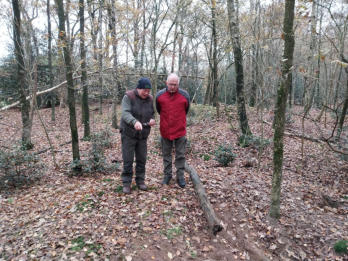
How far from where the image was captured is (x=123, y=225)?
3768 millimetres

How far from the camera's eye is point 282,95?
142 inches

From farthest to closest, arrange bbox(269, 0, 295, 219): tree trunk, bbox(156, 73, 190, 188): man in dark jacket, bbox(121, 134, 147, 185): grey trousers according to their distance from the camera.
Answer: bbox(156, 73, 190, 188): man in dark jacket, bbox(121, 134, 147, 185): grey trousers, bbox(269, 0, 295, 219): tree trunk

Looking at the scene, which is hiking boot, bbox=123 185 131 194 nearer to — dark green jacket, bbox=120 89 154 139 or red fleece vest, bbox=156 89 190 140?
dark green jacket, bbox=120 89 154 139

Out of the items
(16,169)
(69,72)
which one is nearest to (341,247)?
(69,72)

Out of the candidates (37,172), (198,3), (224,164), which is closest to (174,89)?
(224,164)

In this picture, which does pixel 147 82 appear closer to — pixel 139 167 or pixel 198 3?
pixel 139 167

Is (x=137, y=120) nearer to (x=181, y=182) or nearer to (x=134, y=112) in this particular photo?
(x=134, y=112)

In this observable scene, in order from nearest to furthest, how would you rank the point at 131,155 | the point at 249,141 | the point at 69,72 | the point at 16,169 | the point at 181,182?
1. the point at 131,155
2. the point at 181,182
3. the point at 69,72
4. the point at 16,169
5. the point at 249,141

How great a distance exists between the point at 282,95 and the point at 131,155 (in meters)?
2.89

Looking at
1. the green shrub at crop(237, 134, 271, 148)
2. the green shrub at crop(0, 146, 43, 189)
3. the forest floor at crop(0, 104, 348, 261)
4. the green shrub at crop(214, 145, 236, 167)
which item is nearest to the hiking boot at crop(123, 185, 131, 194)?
the forest floor at crop(0, 104, 348, 261)

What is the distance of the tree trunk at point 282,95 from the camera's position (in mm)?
3486

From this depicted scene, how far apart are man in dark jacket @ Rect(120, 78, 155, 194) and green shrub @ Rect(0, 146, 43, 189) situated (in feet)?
9.99

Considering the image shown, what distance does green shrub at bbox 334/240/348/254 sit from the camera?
139 inches

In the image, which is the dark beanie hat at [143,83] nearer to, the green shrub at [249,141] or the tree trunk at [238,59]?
the tree trunk at [238,59]
